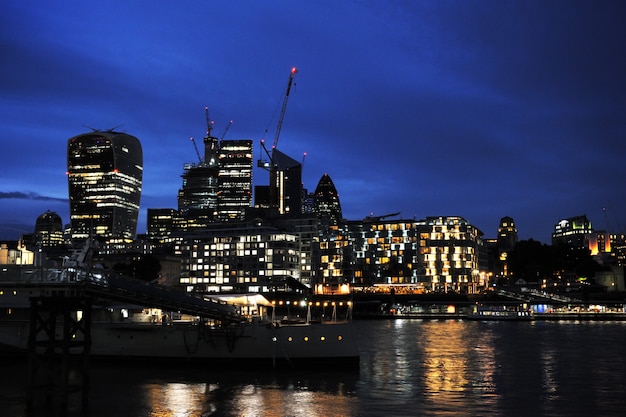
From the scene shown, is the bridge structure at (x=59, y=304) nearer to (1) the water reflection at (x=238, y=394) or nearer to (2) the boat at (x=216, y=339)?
(1) the water reflection at (x=238, y=394)

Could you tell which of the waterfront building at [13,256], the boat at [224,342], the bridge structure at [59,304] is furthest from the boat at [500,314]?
the bridge structure at [59,304]

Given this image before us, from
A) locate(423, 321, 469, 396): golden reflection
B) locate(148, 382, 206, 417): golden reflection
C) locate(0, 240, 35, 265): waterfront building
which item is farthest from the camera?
locate(0, 240, 35, 265): waterfront building

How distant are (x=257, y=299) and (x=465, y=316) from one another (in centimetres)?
10811

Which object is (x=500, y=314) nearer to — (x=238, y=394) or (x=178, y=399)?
(x=238, y=394)

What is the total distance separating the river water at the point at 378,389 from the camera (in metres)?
41.2

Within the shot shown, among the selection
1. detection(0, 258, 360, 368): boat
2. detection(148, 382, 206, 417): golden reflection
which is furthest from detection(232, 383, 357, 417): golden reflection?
detection(0, 258, 360, 368): boat

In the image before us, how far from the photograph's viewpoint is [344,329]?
5688cm

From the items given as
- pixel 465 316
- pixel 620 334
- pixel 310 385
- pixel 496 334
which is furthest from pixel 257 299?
pixel 465 316

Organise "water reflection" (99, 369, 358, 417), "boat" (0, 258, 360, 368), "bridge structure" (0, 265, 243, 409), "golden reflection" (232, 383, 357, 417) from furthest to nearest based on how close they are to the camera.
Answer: "boat" (0, 258, 360, 368), "bridge structure" (0, 265, 243, 409), "water reflection" (99, 369, 358, 417), "golden reflection" (232, 383, 357, 417)

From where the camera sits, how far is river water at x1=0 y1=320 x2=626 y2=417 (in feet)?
135

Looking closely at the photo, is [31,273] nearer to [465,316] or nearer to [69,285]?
[69,285]

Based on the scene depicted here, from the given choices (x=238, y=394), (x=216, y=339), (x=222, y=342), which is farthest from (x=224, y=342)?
(x=238, y=394)

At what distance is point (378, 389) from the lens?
Answer: 161 feet

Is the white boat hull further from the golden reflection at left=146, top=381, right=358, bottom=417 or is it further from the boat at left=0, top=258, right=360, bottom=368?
the golden reflection at left=146, top=381, right=358, bottom=417
